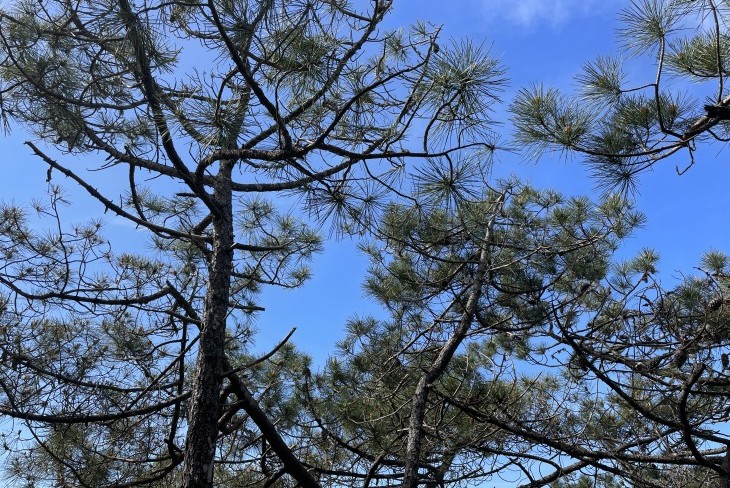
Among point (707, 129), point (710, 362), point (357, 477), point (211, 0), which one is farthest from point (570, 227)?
point (211, 0)

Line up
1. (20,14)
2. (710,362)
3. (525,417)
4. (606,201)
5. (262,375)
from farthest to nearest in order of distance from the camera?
(262,375) → (525,417) → (606,201) → (710,362) → (20,14)

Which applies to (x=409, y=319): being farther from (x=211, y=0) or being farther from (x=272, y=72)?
(x=211, y=0)

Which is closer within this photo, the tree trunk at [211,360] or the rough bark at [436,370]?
the tree trunk at [211,360]

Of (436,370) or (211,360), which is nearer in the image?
(211,360)

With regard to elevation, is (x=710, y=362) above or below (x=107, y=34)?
below

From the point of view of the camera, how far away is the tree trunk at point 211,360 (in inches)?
115

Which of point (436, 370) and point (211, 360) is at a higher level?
point (436, 370)

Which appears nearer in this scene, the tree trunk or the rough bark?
the tree trunk

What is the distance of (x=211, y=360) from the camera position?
3125 millimetres

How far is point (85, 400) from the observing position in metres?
3.69

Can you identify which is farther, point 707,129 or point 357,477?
point 357,477

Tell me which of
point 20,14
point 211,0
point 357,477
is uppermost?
point 20,14

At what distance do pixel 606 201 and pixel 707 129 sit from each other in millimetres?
1588

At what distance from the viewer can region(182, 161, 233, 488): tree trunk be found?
292 cm
